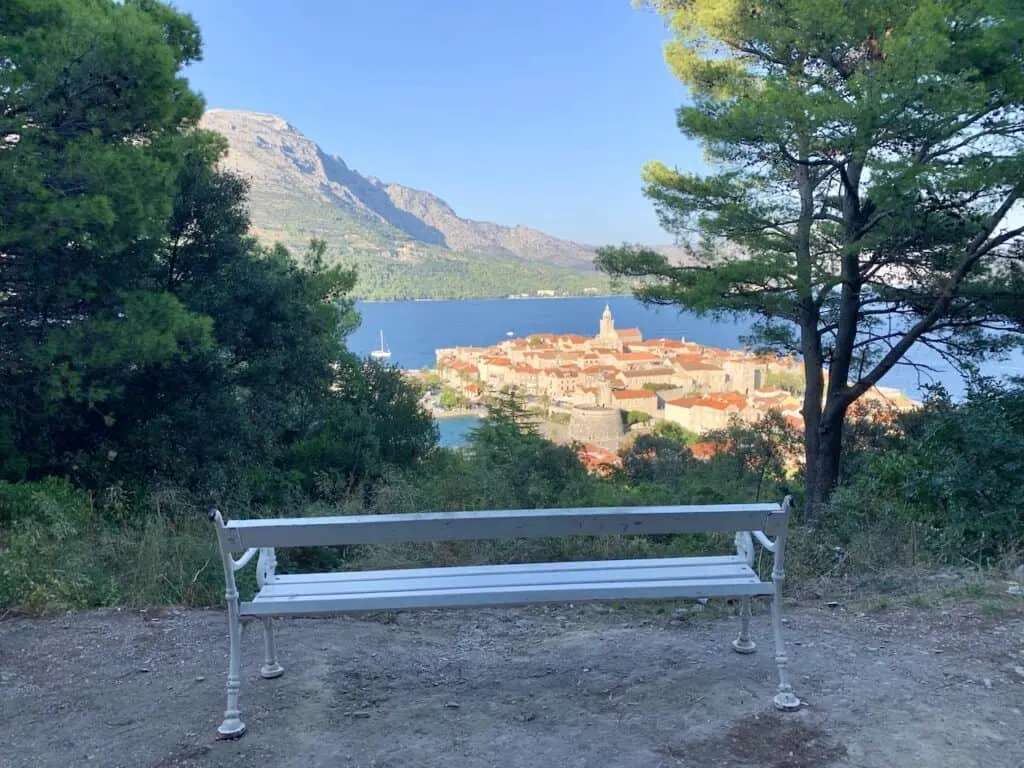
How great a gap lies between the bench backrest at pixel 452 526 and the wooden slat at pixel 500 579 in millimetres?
260

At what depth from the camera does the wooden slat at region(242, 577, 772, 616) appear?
108 inches

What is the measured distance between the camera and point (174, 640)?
11.8ft

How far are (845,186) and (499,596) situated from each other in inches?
359

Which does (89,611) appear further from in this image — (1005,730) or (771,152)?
(771,152)

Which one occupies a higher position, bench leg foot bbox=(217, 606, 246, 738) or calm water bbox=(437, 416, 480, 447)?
bench leg foot bbox=(217, 606, 246, 738)

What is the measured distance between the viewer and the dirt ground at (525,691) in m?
2.53

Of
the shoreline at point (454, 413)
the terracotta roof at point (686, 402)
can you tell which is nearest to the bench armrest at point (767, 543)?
the shoreline at point (454, 413)

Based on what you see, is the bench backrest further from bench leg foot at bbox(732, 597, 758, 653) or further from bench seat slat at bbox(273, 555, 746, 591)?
bench leg foot at bbox(732, 597, 758, 653)

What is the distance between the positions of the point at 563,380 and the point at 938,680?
76.1 ft

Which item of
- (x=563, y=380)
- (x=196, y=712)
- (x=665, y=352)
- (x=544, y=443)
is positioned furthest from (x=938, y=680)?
(x=665, y=352)

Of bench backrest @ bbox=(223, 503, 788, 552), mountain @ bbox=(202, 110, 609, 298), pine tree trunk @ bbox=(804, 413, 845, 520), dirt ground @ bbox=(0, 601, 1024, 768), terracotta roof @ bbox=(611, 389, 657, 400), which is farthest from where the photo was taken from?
mountain @ bbox=(202, 110, 609, 298)

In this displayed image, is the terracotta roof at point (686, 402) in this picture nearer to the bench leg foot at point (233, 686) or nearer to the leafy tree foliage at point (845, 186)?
the leafy tree foliage at point (845, 186)

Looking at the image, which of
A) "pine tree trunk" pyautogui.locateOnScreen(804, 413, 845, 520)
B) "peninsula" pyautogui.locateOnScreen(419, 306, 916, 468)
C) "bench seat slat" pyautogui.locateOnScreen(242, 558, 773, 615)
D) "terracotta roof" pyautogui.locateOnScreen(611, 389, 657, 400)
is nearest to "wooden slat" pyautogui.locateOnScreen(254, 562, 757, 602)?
"bench seat slat" pyautogui.locateOnScreen(242, 558, 773, 615)

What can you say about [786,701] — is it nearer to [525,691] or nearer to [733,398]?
[525,691]
